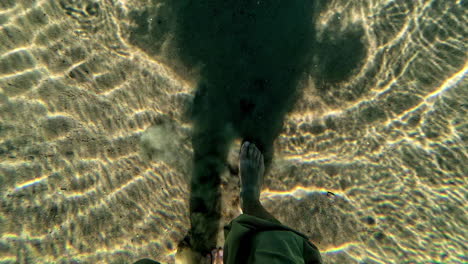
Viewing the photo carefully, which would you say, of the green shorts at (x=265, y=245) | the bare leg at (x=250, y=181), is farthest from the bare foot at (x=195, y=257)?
the green shorts at (x=265, y=245)

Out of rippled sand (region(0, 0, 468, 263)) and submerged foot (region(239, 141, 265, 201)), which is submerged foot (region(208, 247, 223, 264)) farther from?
submerged foot (region(239, 141, 265, 201))

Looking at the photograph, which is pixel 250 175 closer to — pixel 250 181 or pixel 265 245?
pixel 250 181

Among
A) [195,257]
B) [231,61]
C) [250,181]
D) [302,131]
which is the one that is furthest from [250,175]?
[231,61]

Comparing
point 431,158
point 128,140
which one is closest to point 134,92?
point 128,140

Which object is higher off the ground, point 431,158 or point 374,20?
point 374,20

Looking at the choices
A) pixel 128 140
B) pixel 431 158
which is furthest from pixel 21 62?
pixel 431 158

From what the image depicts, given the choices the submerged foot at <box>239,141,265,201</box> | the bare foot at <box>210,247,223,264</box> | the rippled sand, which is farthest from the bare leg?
the bare foot at <box>210,247,223,264</box>

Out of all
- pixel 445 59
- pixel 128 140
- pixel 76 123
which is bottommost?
pixel 128 140

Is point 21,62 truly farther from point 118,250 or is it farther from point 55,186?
point 118,250
